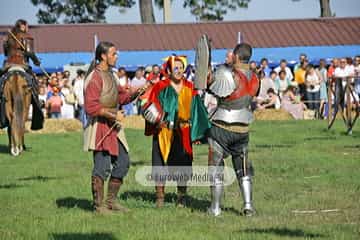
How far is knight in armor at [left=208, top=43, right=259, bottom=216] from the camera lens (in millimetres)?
10289

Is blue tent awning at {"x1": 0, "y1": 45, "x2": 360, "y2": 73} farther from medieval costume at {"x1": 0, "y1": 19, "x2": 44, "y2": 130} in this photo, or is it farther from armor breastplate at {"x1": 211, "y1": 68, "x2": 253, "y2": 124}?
armor breastplate at {"x1": 211, "y1": 68, "x2": 253, "y2": 124}

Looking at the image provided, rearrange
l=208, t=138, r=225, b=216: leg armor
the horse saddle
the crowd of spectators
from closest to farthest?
1. l=208, t=138, r=225, b=216: leg armor
2. the horse saddle
3. the crowd of spectators

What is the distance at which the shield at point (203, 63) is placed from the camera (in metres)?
10.2

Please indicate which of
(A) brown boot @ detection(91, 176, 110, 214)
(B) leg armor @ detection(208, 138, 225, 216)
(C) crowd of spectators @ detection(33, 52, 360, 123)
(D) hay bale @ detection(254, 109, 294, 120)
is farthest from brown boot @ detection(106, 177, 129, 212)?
(D) hay bale @ detection(254, 109, 294, 120)

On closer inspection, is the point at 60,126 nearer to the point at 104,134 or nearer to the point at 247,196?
the point at 104,134

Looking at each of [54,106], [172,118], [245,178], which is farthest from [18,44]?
[54,106]

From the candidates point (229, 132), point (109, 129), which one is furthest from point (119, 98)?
point (229, 132)

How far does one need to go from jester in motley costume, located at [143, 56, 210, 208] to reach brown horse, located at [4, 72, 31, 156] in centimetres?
732

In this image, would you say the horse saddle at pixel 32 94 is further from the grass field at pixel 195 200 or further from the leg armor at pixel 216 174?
the leg armor at pixel 216 174

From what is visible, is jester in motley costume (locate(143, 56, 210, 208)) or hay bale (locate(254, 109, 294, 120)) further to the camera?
hay bale (locate(254, 109, 294, 120))

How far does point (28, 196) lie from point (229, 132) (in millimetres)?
3162

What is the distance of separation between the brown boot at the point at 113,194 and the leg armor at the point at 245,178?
1.34m

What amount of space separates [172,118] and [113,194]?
1.18 m

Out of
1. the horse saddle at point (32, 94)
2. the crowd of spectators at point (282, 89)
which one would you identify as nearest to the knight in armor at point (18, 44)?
the horse saddle at point (32, 94)
